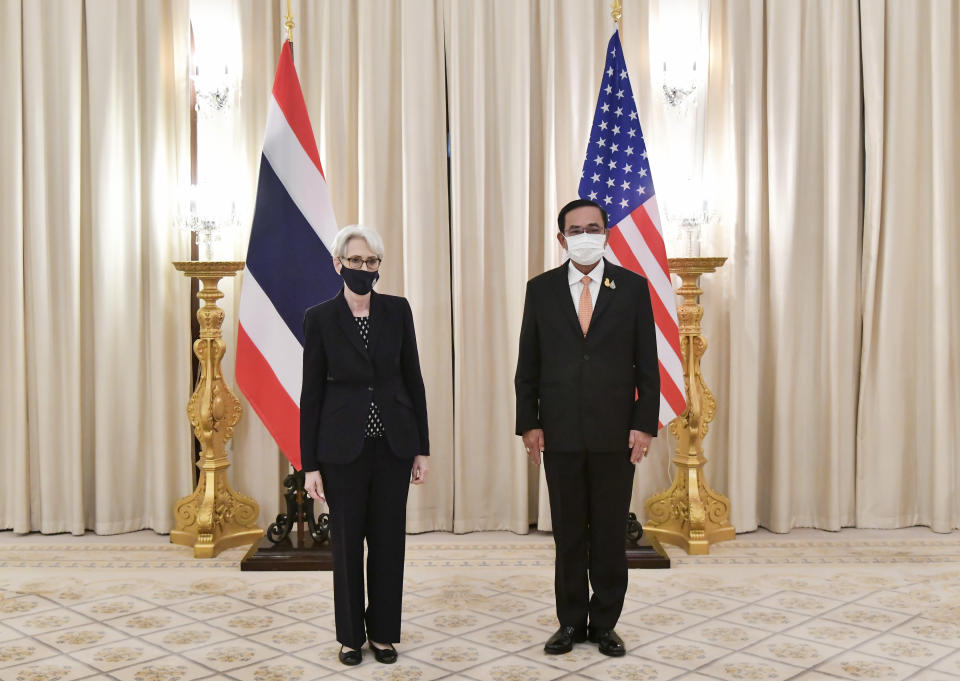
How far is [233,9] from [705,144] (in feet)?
8.89

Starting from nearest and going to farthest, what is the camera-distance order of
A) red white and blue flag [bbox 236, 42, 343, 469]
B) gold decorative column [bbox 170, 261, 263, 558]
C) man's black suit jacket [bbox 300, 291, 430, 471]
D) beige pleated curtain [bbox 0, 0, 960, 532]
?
man's black suit jacket [bbox 300, 291, 430, 471], red white and blue flag [bbox 236, 42, 343, 469], gold decorative column [bbox 170, 261, 263, 558], beige pleated curtain [bbox 0, 0, 960, 532]

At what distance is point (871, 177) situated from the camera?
4844 mm

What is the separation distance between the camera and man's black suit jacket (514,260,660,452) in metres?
3.02

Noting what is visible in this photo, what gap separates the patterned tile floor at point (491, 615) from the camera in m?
2.96

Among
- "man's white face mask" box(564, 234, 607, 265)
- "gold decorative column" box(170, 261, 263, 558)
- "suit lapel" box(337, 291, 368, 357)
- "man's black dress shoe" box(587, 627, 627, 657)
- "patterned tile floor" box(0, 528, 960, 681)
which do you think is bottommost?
"patterned tile floor" box(0, 528, 960, 681)

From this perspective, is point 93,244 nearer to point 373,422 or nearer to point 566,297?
point 373,422

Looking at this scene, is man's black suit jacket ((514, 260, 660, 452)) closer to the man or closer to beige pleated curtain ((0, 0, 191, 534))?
the man

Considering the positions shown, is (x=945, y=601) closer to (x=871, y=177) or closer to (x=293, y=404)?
(x=871, y=177)

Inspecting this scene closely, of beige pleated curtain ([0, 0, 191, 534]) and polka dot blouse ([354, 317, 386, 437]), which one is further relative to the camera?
beige pleated curtain ([0, 0, 191, 534])

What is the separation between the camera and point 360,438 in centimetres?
290

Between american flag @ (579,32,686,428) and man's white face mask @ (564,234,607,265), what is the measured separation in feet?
3.68

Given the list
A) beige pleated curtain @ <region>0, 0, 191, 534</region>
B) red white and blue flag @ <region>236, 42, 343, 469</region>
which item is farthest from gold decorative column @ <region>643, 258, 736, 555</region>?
beige pleated curtain @ <region>0, 0, 191, 534</region>

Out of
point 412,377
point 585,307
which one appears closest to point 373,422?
point 412,377

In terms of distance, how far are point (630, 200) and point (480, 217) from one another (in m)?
0.92
